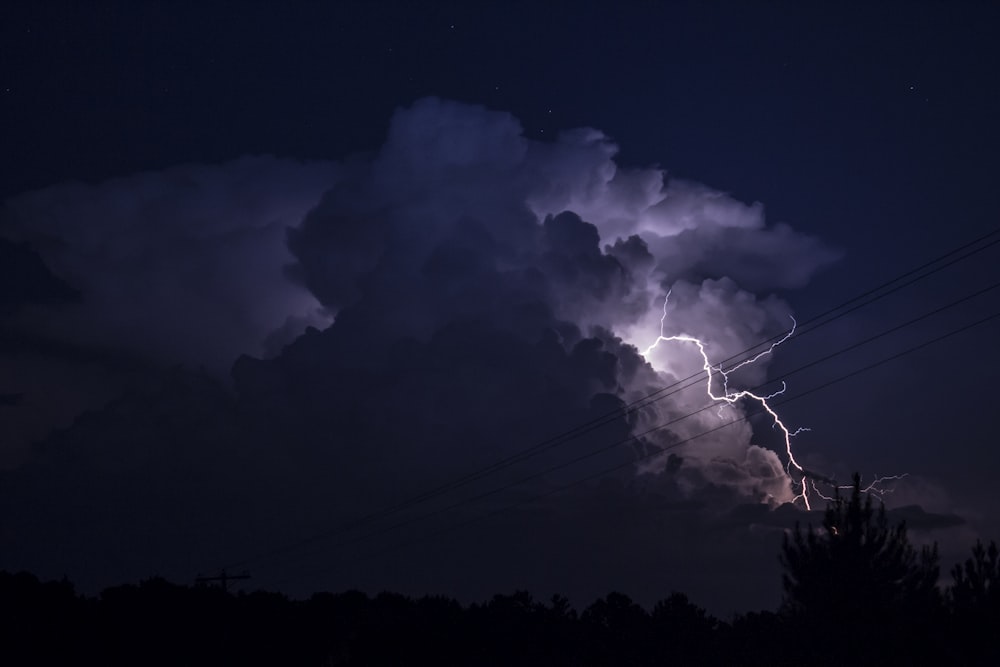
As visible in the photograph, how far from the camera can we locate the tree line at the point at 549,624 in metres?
30.6

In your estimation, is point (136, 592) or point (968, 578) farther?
point (136, 592)

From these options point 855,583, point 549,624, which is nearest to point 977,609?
point 855,583

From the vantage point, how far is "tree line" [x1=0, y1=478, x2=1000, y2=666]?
100 feet

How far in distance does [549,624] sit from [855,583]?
4309 cm

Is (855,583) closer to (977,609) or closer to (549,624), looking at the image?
(977,609)

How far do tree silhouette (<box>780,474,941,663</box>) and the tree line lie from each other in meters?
0.04

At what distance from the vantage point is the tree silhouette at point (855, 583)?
33.6m

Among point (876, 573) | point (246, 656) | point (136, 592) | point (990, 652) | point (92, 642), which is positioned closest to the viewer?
point (990, 652)

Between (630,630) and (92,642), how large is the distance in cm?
3806

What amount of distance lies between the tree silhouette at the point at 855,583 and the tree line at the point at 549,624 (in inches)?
1.7

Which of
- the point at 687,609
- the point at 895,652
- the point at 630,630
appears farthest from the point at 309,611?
the point at 895,652

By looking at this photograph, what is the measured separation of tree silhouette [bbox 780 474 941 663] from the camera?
33.6 metres

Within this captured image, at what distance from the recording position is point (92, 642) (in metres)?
55.1

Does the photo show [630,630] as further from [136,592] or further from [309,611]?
[136,592]
